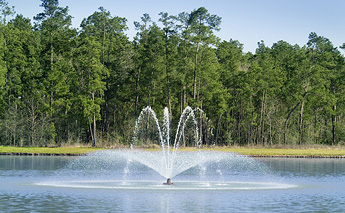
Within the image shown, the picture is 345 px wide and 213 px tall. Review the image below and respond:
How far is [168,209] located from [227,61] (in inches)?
2836

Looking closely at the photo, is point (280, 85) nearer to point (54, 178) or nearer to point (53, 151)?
point (53, 151)

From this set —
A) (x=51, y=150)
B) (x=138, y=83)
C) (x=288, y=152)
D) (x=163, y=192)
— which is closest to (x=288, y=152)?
(x=288, y=152)

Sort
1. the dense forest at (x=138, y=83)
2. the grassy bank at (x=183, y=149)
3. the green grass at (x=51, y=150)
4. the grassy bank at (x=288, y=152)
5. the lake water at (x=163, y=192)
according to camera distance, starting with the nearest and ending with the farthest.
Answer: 1. the lake water at (x=163, y=192)
2. the green grass at (x=51, y=150)
3. the grassy bank at (x=183, y=149)
4. the grassy bank at (x=288, y=152)
5. the dense forest at (x=138, y=83)

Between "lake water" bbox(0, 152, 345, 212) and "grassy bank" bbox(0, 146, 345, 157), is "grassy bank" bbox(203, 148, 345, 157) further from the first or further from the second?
"lake water" bbox(0, 152, 345, 212)

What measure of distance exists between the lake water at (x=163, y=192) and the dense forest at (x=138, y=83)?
113 ft

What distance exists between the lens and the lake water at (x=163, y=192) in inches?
993

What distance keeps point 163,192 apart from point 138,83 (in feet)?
176

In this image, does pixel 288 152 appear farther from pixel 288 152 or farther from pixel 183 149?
pixel 183 149

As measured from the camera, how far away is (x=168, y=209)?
970 inches

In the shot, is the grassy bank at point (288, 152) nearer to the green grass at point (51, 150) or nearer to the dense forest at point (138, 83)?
the dense forest at point (138, 83)

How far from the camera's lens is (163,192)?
30.9 m

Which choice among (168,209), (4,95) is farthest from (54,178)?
(4,95)

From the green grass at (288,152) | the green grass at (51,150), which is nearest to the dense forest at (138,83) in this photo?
the green grass at (51,150)

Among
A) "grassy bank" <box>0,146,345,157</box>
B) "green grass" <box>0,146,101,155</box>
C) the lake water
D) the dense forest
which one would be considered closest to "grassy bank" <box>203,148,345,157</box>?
"grassy bank" <box>0,146,345,157</box>
